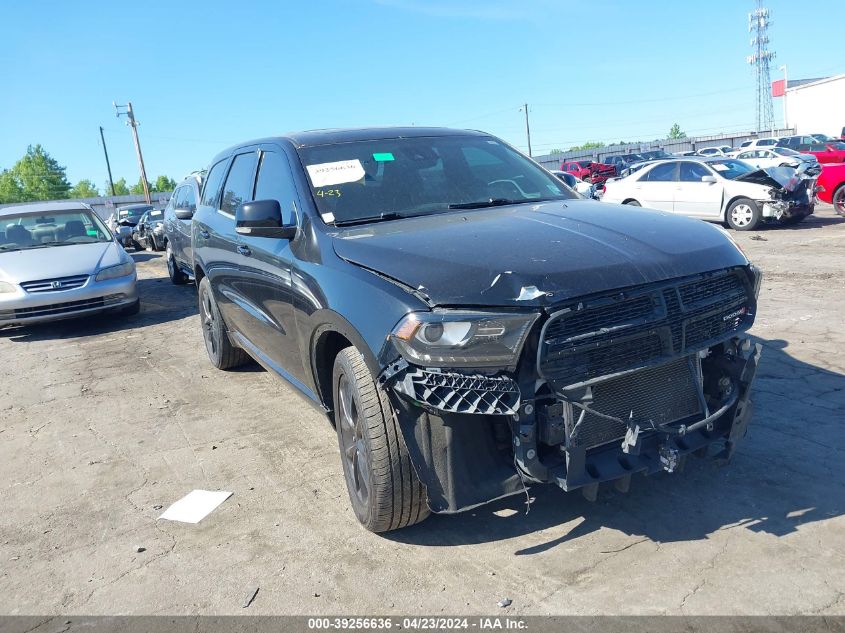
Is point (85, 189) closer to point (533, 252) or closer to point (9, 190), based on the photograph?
point (9, 190)

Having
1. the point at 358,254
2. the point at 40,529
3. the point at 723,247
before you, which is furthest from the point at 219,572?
the point at 723,247

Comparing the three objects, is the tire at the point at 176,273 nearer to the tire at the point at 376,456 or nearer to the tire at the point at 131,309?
the tire at the point at 131,309

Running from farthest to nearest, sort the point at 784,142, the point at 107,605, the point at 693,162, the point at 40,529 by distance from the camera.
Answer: the point at 784,142, the point at 693,162, the point at 40,529, the point at 107,605

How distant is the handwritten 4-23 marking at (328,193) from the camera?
12.6ft

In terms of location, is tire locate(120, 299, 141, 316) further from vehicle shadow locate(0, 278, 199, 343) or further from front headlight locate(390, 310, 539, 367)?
front headlight locate(390, 310, 539, 367)

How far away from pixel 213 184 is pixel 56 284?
4040mm

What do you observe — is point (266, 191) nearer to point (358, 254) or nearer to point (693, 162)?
point (358, 254)

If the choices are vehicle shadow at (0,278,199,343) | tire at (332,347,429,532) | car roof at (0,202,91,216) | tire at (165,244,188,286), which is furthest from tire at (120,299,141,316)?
tire at (332,347,429,532)

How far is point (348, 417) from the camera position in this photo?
3363mm

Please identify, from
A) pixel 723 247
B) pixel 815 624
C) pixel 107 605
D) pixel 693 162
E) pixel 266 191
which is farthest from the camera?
pixel 693 162

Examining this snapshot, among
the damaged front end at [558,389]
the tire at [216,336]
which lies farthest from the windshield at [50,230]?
the damaged front end at [558,389]

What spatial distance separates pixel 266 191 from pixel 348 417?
1789mm

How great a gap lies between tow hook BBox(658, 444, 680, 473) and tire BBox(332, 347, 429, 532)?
3.36 feet

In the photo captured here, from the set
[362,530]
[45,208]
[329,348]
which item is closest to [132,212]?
[45,208]
